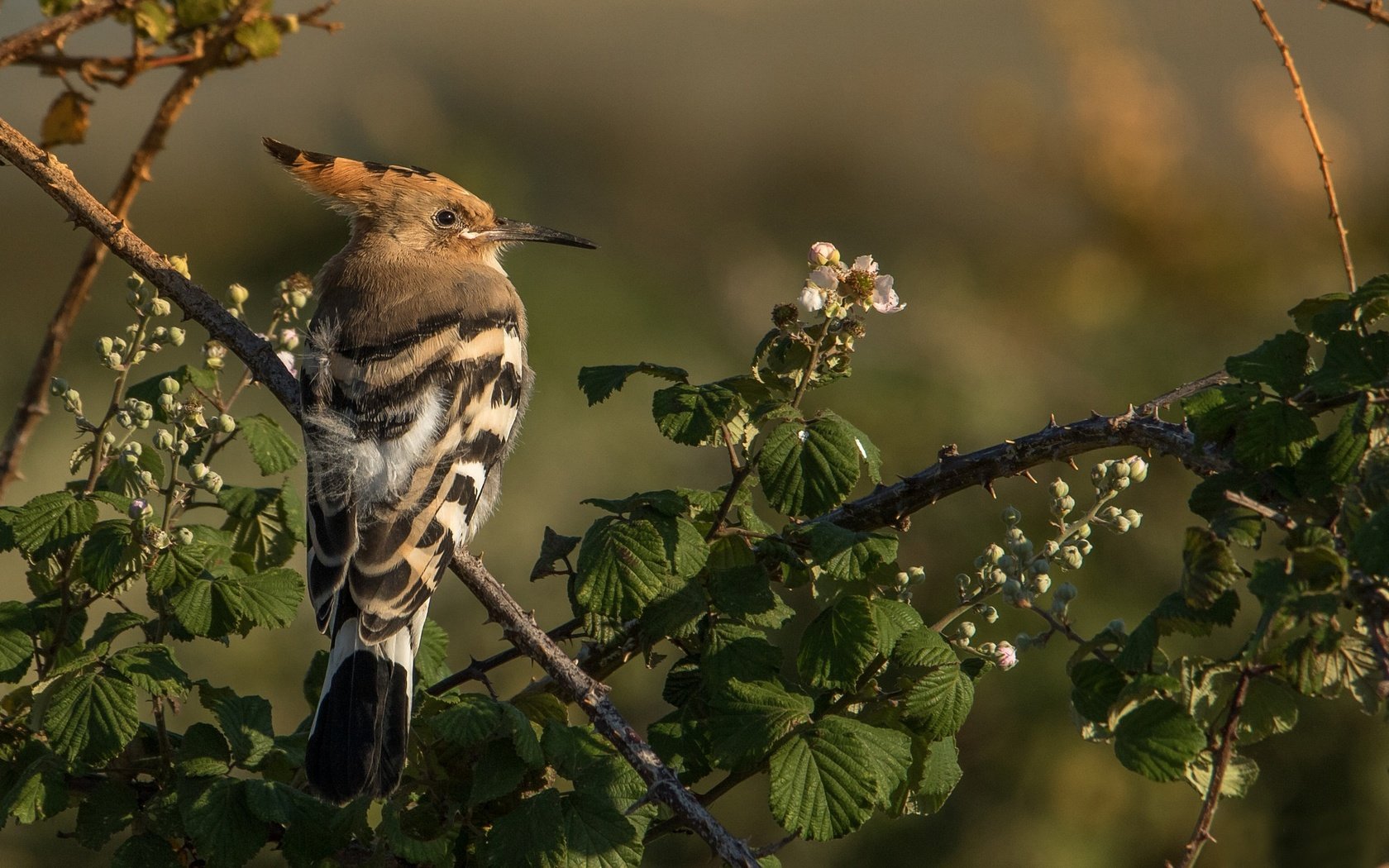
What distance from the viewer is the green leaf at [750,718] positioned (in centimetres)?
184

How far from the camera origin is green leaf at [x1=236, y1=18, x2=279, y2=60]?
53.7 inches

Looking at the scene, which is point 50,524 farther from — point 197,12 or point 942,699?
point 942,699

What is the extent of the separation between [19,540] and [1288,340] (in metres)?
1.83

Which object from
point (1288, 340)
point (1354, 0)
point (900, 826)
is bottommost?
point (900, 826)

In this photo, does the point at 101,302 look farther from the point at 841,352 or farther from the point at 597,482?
the point at 841,352

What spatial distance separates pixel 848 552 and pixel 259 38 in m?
1.00

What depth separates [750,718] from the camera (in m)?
1.87

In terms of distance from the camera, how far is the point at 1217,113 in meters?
7.76

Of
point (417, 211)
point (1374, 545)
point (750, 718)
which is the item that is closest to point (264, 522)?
point (750, 718)

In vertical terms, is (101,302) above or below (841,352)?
above

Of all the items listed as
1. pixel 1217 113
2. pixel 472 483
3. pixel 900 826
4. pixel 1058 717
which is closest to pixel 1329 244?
pixel 1217 113

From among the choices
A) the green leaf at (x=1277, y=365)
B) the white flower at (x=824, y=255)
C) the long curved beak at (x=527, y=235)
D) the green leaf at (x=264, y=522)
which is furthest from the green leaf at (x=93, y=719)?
the long curved beak at (x=527, y=235)

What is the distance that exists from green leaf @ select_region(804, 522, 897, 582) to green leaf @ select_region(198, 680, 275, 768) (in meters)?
0.89

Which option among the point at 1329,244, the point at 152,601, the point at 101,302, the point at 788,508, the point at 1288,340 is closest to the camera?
the point at 1288,340
